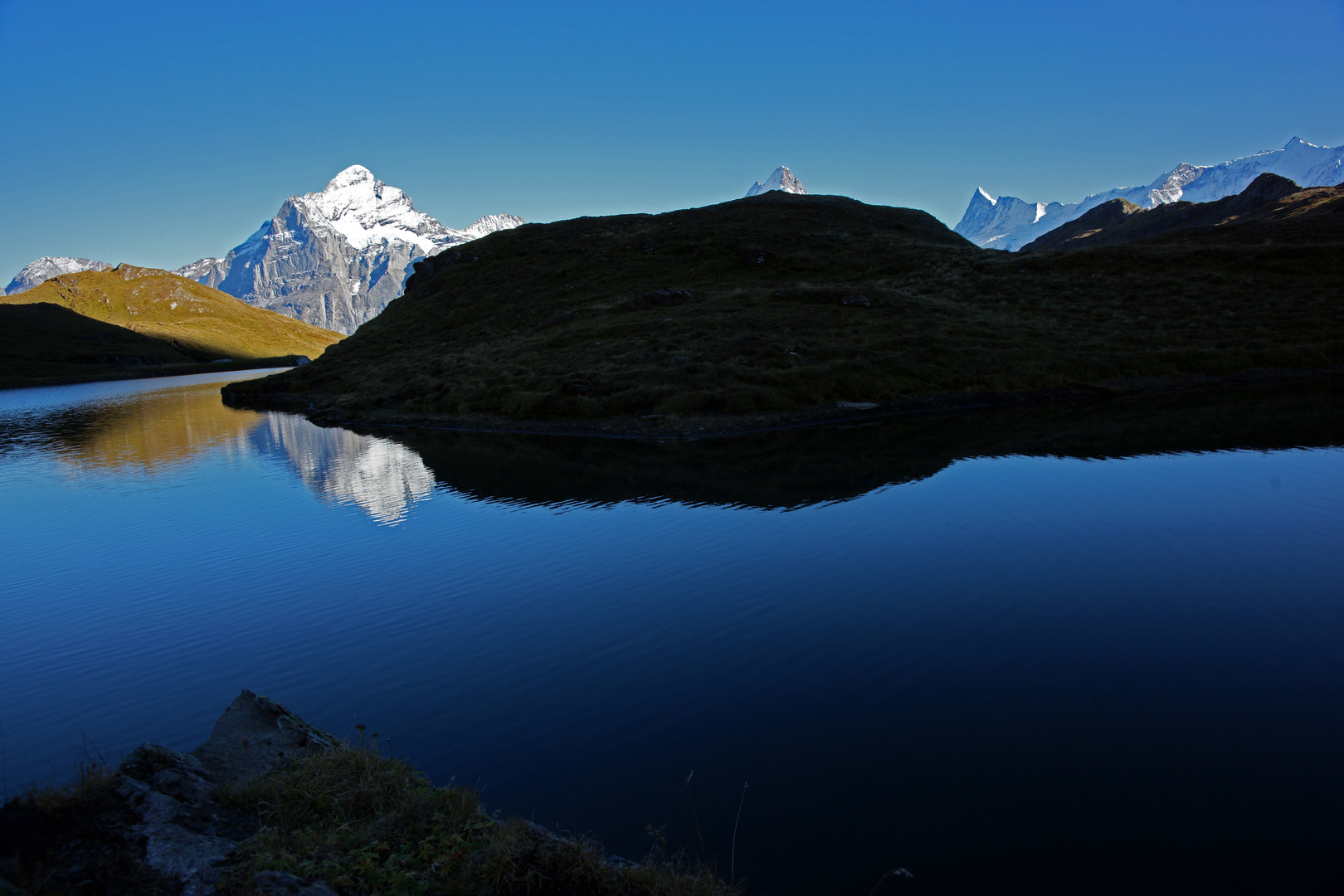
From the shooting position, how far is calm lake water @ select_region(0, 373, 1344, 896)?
32.8 ft

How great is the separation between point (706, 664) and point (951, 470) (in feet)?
72.0

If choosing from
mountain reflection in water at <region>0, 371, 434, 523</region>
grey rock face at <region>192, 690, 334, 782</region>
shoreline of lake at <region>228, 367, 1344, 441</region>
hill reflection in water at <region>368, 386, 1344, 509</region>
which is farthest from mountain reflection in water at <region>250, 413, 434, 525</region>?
grey rock face at <region>192, 690, 334, 782</region>

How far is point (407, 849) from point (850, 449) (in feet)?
112

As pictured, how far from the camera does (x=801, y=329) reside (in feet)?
209

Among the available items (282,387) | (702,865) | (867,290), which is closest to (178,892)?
(702,865)

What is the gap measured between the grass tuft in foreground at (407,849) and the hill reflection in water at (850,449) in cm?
2087

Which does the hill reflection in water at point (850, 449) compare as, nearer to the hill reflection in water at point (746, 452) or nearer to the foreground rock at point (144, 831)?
the hill reflection in water at point (746, 452)

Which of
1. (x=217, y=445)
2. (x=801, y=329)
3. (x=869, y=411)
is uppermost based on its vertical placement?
(x=801, y=329)

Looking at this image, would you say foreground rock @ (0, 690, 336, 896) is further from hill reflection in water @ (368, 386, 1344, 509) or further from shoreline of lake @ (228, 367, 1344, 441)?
shoreline of lake @ (228, 367, 1344, 441)

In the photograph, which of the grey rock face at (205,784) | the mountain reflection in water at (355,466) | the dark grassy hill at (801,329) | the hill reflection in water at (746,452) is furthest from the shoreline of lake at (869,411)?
the grey rock face at (205,784)

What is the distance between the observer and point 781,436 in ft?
144

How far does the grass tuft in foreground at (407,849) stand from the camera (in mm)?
7480

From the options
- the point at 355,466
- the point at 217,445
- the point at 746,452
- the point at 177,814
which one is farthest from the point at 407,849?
the point at 217,445

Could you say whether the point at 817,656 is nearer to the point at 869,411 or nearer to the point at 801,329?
the point at 869,411
